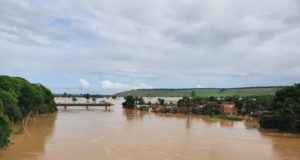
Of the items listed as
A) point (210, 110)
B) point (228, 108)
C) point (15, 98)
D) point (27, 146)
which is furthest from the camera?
point (228, 108)

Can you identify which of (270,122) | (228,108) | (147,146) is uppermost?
(228,108)

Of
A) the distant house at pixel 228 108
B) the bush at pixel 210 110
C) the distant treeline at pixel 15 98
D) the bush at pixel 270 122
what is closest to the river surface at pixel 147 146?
the distant treeline at pixel 15 98

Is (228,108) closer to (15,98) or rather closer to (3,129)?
(15,98)

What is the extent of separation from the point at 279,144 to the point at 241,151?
7.88 metres

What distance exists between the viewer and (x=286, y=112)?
4850 cm

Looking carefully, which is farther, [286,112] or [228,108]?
[228,108]

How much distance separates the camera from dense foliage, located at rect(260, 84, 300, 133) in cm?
4766

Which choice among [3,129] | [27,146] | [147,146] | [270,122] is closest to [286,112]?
[270,122]

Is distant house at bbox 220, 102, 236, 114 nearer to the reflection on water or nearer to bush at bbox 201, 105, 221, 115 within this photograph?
bush at bbox 201, 105, 221, 115

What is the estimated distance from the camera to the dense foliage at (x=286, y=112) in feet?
156

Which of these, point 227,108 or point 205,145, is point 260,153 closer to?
point 205,145

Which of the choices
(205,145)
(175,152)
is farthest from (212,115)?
(175,152)

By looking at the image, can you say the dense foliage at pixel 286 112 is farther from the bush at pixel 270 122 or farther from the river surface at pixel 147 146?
the river surface at pixel 147 146

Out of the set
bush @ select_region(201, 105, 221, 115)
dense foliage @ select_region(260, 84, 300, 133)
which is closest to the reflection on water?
dense foliage @ select_region(260, 84, 300, 133)
